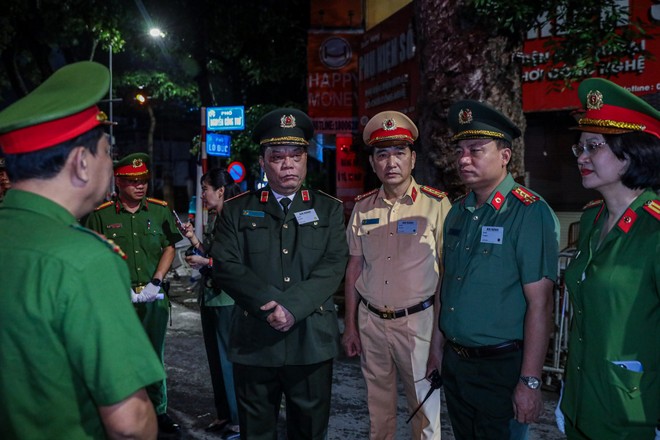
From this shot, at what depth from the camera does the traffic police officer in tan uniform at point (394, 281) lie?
12.5 feet

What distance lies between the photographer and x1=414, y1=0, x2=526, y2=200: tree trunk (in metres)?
5.07

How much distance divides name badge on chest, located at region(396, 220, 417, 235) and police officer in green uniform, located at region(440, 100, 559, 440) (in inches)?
24.5

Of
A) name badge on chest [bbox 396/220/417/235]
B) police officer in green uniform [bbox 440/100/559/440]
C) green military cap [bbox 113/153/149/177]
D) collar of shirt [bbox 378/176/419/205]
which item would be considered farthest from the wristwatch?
green military cap [bbox 113/153/149/177]

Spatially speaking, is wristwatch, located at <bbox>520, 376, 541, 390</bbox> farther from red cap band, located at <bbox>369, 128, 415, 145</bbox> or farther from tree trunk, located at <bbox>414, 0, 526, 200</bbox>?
tree trunk, located at <bbox>414, 0, 526, 200</bbox>

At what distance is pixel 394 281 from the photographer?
385 cm

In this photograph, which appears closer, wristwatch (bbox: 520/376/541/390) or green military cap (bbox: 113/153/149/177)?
wristwatch (bbox: 520/376/541/390)

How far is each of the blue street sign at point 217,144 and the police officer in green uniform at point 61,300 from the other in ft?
43.6

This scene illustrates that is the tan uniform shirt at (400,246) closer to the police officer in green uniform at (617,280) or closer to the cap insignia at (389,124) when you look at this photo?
the cap insignia at (389,124)

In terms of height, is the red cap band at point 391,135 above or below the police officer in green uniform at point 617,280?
above

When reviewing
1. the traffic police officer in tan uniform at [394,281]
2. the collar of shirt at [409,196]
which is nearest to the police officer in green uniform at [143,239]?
the traffic police officer in tan uniform at [394,281]

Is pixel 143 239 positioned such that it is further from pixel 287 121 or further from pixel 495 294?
pixel 495 294

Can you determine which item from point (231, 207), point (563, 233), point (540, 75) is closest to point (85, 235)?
point (231, 207)

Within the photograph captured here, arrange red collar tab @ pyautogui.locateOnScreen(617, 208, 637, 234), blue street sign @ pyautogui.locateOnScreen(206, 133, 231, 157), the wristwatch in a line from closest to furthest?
red collar tab @ pyautogui.locateOnScreen(617, 208, 637, 234)
the wristwatch
blue street sign @ pyautogui.locateOnScreen(206, 133, 231, 157)

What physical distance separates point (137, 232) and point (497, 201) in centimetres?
329
